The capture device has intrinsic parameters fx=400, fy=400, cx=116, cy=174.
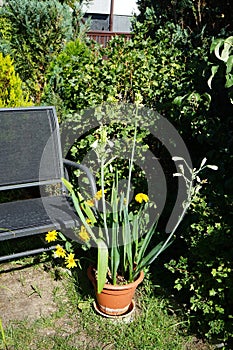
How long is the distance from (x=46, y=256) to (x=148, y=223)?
0.79 metres

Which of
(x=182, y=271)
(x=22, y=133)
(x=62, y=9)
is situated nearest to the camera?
(x=182, y=271)

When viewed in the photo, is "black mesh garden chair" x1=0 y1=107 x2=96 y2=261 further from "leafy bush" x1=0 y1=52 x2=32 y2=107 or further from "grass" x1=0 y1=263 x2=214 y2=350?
"leafy bush" x1=0 y1=52 x2=32 y2=107

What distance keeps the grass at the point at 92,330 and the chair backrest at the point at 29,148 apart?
2.82 feet

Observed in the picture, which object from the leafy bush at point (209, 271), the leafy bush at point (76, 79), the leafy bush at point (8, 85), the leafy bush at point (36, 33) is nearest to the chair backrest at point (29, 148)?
the leafy bush at point (76, 79)

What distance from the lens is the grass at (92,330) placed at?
218cm

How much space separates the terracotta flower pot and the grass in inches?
3.0

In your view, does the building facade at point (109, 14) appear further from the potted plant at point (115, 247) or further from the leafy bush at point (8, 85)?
the potted plant at point (115, 247)

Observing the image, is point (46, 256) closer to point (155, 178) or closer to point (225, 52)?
point (155, 178)

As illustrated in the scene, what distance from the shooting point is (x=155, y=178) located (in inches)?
126

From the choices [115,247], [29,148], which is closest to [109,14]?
[29,148]

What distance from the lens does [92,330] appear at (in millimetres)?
2281

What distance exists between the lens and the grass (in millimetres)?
2182

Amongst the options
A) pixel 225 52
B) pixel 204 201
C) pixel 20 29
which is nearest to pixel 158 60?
pixel 225 52

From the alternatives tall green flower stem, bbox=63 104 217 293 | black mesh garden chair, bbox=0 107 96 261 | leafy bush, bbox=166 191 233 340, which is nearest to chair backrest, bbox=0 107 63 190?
black mesh garden chair, bbox=0 107 96 261
